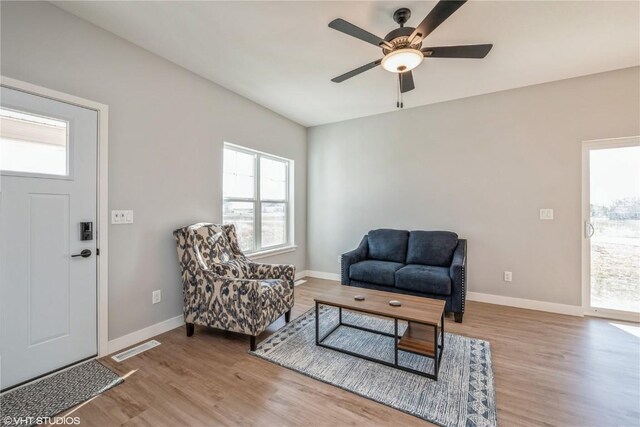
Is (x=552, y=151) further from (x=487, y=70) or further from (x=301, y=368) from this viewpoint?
(x=301, y=368)

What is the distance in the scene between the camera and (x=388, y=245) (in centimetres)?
395

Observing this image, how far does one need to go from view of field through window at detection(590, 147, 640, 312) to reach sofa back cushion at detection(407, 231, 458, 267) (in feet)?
5.00

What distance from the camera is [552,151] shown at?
3305mm

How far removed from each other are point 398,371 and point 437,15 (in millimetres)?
2460

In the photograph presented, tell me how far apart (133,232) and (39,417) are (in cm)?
Answer: 138

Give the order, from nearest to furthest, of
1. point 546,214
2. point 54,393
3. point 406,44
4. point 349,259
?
point 54,393
point 406,44
point 546,214
point 349,259

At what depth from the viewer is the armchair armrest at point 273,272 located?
2951 mm

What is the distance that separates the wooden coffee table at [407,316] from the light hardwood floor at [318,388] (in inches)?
17.5

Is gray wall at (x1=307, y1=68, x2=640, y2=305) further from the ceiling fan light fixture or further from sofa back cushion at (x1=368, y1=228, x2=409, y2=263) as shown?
the ceiling fan light fixture

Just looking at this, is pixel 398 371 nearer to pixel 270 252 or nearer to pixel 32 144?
pixel 270 252

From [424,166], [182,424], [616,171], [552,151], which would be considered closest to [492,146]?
[552,151]

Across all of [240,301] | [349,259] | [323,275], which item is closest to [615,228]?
[349,259]

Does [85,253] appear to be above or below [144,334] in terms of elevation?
above

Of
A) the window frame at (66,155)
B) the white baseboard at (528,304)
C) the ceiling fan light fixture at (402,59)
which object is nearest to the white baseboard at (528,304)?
the white baseboard at (528,304)
